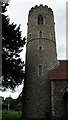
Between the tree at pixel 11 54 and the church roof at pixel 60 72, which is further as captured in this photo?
the church roof at pixel 60 72

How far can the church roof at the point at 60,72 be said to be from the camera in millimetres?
23069

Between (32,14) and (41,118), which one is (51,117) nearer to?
(41,118)

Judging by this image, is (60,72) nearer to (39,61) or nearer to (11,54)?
(39,61)

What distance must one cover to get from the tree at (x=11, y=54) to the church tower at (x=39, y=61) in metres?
2.80

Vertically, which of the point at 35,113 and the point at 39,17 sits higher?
the point at 39,17

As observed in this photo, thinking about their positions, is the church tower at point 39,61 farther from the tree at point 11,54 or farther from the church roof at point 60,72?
the tree at point 11,54

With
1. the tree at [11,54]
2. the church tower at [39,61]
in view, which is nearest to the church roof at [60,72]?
the church tower at [39,61]

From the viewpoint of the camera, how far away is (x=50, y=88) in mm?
23250

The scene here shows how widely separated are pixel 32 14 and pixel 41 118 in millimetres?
13069

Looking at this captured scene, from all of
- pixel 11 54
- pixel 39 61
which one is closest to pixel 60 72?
pixel 39 61

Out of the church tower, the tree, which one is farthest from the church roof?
the tree

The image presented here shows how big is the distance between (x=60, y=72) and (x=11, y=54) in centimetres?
672

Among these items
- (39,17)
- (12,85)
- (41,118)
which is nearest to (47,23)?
(39,17)

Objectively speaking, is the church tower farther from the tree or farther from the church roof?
the tree
